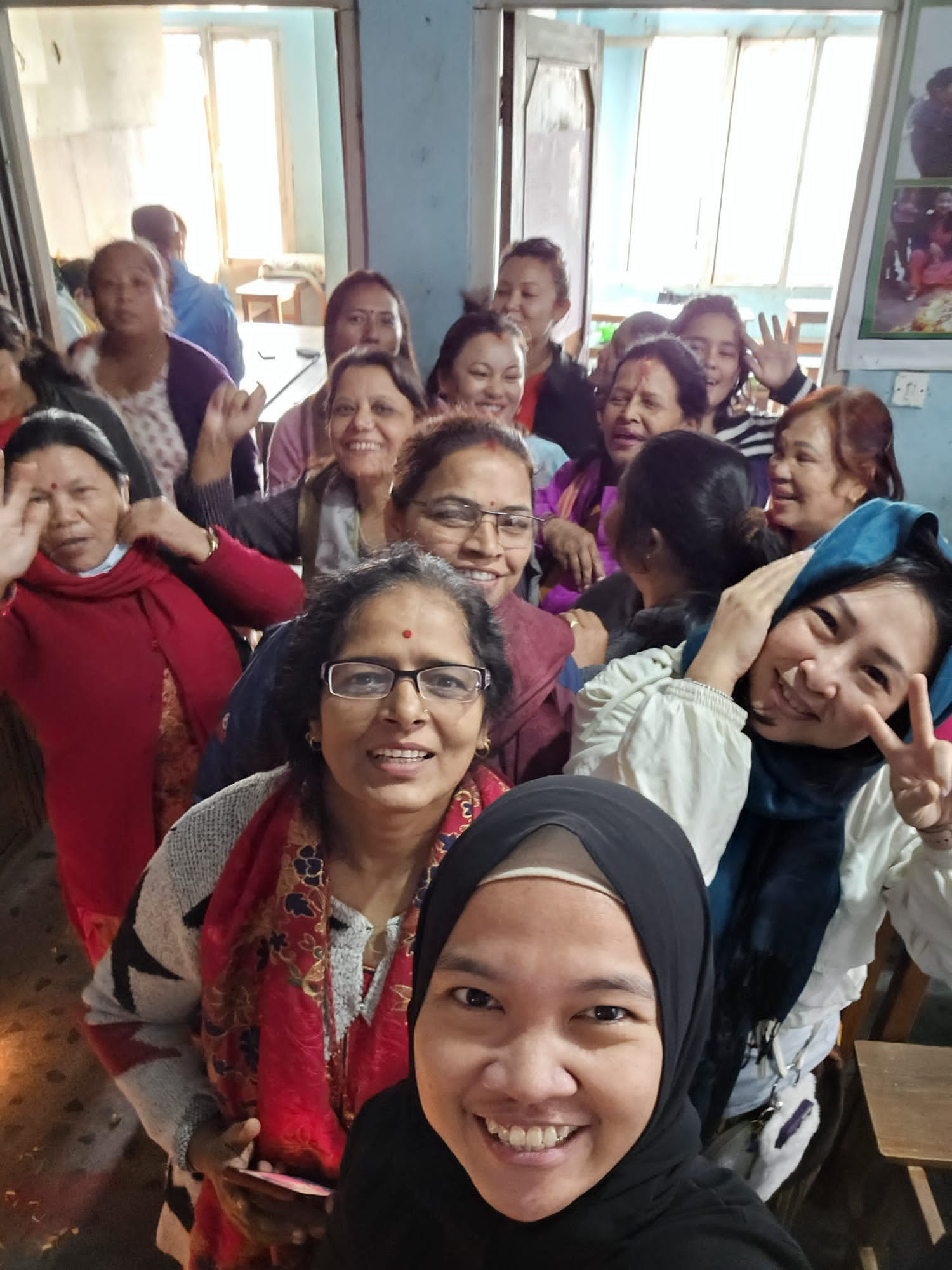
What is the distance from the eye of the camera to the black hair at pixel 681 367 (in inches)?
85.7

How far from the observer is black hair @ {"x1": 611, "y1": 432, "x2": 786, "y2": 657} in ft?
5.02

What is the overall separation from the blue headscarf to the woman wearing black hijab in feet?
1.55

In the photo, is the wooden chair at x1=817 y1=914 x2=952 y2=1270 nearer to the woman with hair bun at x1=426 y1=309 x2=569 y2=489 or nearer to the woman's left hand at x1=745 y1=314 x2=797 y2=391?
the woman with hair bun at x1=426 y1=309 x2=569 y2=489

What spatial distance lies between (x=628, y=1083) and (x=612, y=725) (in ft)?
2.01

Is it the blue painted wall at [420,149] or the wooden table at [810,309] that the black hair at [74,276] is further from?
the wooden table at [810,309]

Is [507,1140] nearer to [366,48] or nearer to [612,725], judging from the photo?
[612,725]

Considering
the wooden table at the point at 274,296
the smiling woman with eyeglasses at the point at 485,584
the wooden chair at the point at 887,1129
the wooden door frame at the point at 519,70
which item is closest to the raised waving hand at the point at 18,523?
the smiling woman with eyeglasses at the point at 485,584

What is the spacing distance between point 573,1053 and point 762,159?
7.17m

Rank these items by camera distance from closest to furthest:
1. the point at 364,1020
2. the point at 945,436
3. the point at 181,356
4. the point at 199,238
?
the point at 364,1020, the point at 181,356, the point at 945,436, the point at 199,238

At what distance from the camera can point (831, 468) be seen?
74.2 inches

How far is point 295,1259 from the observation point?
3.55 feet

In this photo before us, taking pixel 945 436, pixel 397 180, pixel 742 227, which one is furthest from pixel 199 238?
pixel 945 436

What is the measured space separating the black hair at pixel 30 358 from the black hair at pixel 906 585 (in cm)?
194

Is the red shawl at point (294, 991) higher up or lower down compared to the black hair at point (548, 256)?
lower down
